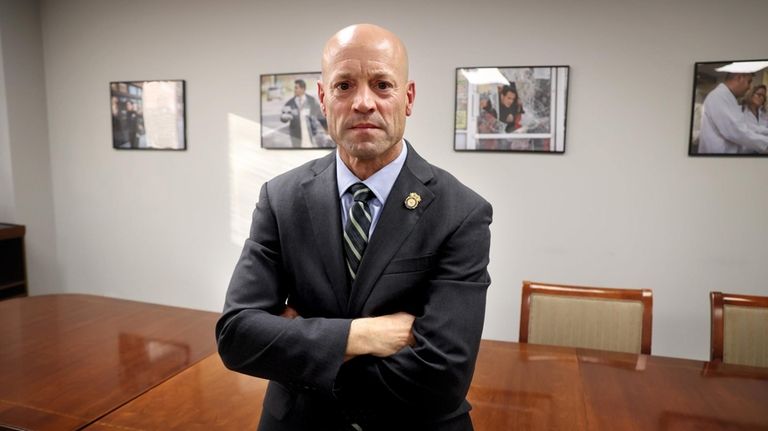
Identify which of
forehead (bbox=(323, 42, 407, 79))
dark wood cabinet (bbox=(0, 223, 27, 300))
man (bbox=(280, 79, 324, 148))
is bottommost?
dark wood cabinet (bbox=(0, 223, 27, 300))

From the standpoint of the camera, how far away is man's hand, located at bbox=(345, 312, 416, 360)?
906 millimetres

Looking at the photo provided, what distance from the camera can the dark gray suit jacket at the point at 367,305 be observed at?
0.91 m

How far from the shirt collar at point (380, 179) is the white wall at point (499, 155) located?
2.00 m

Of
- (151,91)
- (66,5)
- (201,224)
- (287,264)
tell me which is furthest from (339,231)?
(66,5)

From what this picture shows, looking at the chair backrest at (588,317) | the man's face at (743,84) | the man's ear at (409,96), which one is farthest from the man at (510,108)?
the man's ear at (409,96)

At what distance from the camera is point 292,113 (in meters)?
3.18

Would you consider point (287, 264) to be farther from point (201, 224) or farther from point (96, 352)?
point (201, 224)

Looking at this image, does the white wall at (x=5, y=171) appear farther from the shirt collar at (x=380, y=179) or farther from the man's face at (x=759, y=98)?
the man's face at (x=759, y=98)

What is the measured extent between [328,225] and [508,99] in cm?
211

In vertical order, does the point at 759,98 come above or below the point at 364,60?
above

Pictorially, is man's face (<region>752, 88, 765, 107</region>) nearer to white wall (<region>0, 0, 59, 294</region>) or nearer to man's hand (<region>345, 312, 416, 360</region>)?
man's hand (<region>345, 312, 416, 360</region>)

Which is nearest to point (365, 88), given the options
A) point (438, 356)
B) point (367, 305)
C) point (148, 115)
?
point (367, 305)

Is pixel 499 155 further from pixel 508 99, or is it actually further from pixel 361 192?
pixel 361 192

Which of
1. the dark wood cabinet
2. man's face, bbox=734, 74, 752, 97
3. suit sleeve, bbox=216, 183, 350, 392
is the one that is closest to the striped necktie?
suit sleeve, bbox=216, 183, 350, 392
